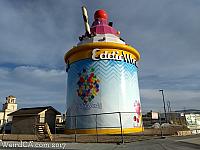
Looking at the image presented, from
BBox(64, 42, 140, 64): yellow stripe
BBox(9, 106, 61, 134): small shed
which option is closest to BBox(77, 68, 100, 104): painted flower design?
BBox(64, 42, 140, 64): yellow stripe

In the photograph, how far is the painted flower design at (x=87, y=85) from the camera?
60.0ft

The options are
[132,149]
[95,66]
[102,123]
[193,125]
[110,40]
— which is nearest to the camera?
[132,149]

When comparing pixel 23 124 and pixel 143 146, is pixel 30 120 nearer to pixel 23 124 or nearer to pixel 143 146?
pixel 23 124

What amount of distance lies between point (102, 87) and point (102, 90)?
292mm

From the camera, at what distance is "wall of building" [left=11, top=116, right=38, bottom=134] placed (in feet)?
69.3

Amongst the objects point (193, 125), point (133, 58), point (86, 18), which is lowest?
point (193, 125)

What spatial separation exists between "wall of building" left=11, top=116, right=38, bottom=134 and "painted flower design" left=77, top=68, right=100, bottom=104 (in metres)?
6.60

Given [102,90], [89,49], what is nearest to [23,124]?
[102,90]

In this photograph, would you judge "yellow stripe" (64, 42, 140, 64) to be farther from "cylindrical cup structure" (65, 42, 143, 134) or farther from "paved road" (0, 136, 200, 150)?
"paved road" (0, 136, 200, 150)

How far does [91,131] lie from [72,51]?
28.1ft

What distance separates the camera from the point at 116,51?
1928 centimetres

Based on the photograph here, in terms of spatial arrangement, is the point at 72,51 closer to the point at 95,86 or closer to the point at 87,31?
the point at 87,31

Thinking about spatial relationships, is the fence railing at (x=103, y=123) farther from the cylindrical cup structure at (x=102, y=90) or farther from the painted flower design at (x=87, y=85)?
the painted flower design at (x=87, y=85)

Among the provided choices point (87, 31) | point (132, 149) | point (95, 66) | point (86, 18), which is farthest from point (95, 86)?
point (132, 149)
